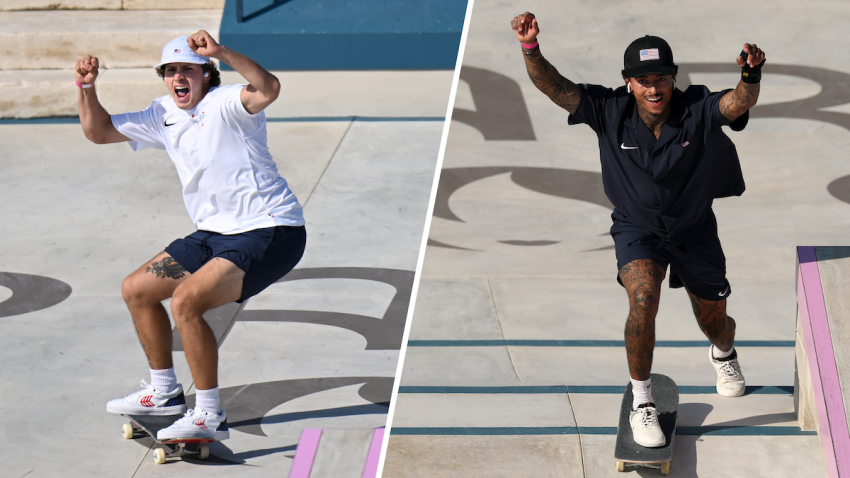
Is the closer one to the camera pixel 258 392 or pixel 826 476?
pixel 826 476

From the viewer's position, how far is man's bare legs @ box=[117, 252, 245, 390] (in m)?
4.50

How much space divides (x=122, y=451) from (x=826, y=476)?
134 inches

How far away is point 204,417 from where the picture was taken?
4.64m

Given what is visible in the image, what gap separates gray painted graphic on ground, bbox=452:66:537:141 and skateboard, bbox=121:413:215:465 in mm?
6763

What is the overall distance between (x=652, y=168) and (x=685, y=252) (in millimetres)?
463

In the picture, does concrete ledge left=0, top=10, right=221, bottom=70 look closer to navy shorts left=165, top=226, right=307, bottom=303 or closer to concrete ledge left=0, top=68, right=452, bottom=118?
concrete ledge left=0, top=68, right=452, bottom=118

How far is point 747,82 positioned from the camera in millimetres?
4031

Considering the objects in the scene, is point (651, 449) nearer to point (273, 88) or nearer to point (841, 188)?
point (273, 88)

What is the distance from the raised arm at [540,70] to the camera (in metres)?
4.30

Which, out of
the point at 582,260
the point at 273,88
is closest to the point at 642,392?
the point at 273,88

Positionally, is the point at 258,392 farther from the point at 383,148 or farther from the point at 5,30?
the point at 5,30

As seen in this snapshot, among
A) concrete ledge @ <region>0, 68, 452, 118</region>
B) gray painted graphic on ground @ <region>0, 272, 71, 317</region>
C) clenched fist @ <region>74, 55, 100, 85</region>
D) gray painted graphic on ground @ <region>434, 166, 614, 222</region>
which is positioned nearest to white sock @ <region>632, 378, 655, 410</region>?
clenched fist @ <region>74, 55, 100, 85</region>

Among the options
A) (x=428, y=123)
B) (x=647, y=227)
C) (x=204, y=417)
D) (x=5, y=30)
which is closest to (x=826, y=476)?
(x=647, y=227)

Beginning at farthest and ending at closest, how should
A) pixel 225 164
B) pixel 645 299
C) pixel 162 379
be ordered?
pixel 162 379, pixel 225 164, pixel 645 299
